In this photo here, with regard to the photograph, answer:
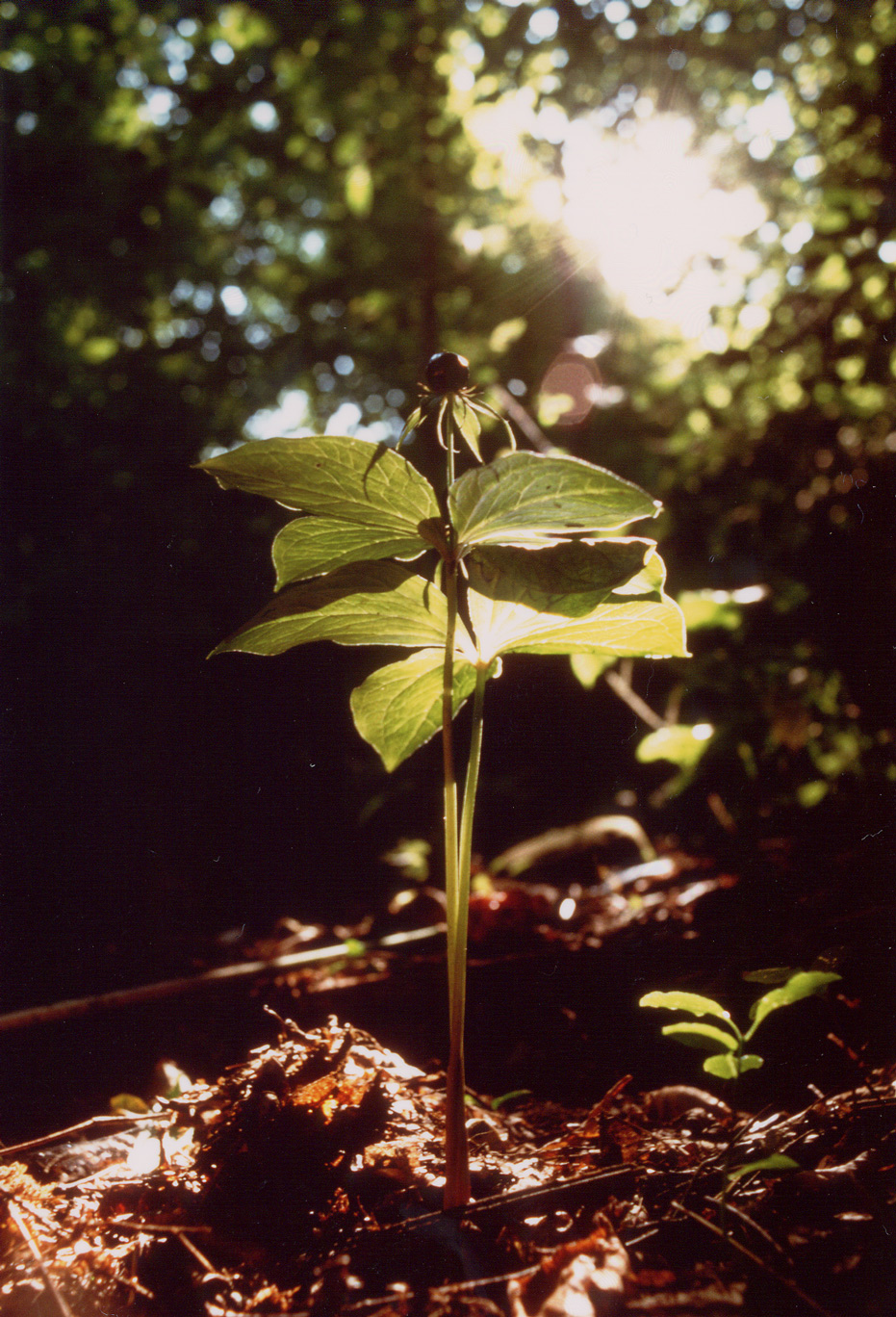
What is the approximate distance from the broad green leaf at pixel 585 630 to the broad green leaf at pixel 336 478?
0.57ft

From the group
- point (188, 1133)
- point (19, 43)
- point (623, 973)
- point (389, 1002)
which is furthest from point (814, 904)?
point (19, 43)

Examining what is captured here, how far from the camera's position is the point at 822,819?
223 centimetres

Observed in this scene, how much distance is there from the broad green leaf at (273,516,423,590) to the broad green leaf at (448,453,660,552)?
0.10 metres

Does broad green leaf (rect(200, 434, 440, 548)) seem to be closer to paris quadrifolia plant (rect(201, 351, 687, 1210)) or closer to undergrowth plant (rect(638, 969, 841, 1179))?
paris quadrifolia plant (rect(201, 351, 687, 1210))

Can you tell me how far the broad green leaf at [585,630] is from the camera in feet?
3.34

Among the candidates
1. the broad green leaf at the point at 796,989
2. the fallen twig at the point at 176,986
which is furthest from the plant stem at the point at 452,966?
the fallen twig at the point at 176,986

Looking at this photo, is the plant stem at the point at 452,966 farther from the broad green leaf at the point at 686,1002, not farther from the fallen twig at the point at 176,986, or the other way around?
the fallen twig at the point at 176,986

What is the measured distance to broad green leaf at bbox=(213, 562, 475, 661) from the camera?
37.9 inches

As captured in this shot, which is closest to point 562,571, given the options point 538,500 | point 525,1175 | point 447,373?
point 538,500

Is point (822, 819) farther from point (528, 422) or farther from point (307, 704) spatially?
point (307, 704)

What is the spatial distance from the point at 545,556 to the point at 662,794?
2685mm

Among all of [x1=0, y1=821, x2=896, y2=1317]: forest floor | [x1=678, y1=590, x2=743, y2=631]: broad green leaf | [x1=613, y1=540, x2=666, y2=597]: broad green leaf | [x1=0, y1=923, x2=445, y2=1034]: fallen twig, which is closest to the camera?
[x1=0, y1=821, x2=896, y2=1317]: forest floor

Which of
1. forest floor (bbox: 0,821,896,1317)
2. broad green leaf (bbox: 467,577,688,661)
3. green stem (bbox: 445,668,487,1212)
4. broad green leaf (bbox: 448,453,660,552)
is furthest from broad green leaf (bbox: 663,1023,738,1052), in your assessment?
broad green leaf (bbox: 448,453,660,552)

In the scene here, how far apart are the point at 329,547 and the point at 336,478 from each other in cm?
11
